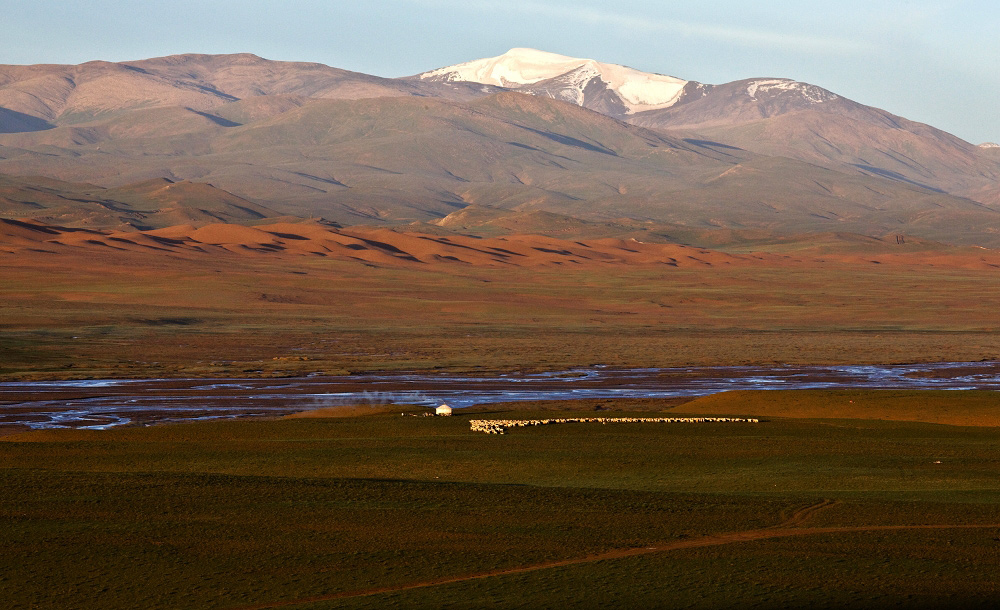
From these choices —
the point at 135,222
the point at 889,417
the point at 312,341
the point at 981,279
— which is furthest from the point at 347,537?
the point at 135,222

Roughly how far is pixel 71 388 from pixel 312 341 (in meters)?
18.0

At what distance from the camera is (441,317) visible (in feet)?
222

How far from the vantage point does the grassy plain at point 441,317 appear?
4809 centimetres

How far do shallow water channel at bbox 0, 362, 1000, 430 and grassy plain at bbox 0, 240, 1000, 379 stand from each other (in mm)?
2855

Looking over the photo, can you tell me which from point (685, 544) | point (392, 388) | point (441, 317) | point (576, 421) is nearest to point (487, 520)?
point (685, 544)

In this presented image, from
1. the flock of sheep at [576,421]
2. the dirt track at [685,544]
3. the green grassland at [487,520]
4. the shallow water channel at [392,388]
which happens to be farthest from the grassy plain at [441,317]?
the dirt track at [685,544]

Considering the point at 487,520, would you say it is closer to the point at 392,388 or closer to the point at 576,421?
the point at 576,421

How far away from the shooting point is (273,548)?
13.1 metres

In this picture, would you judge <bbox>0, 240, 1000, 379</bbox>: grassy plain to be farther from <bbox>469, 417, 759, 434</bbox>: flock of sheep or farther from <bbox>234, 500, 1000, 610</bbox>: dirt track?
<bbox>234, 500, 1000, 610</bbox>: dirt track

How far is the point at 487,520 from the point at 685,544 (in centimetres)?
246

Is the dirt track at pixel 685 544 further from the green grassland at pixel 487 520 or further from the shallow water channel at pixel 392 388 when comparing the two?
the shallow water channel at pixel 392 388

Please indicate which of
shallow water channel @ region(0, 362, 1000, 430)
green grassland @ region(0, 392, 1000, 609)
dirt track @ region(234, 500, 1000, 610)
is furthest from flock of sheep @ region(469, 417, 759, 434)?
dirt track @ region(234, 500, 1000, 610)

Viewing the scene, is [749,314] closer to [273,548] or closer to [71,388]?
[71,388]

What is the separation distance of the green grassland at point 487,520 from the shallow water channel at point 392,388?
9.05 meters
